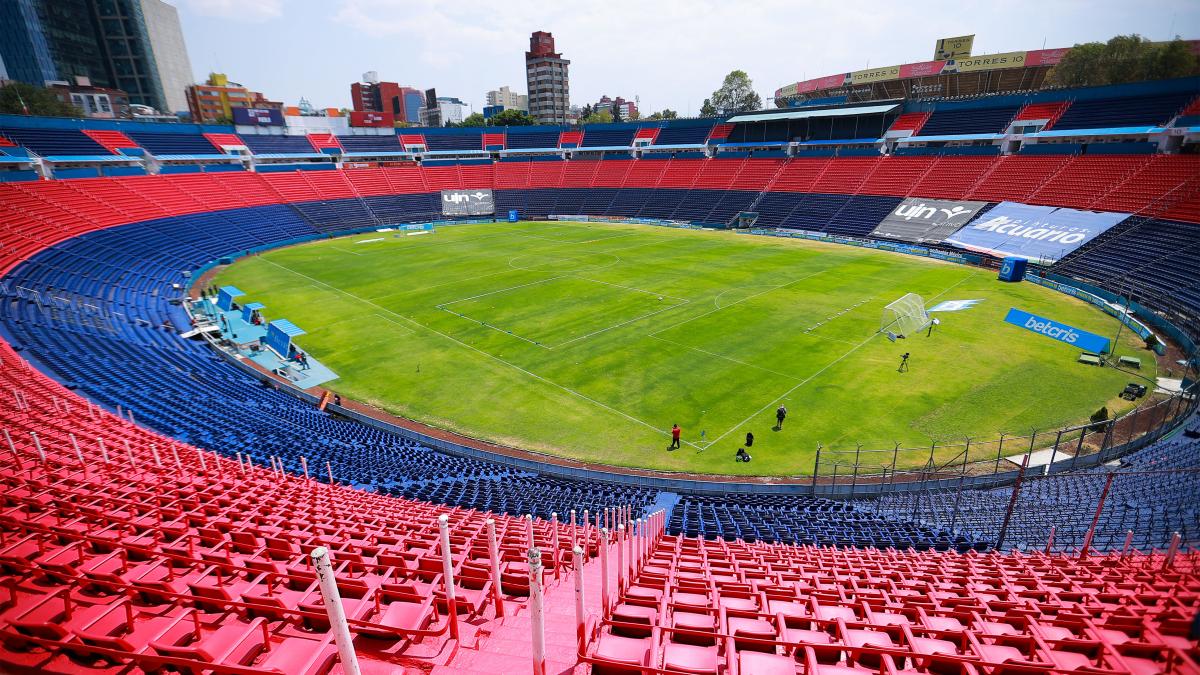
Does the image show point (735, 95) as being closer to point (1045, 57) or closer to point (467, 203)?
point (1045, 57)

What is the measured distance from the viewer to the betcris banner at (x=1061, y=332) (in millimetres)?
28917

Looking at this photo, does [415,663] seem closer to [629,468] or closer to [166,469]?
[166,469]

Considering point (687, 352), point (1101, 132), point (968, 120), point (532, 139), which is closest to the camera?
Answer: point (687, 352)

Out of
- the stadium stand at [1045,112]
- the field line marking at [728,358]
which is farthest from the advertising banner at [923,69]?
the field line marking at [728,358]

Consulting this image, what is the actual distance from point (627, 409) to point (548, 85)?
6437 inches

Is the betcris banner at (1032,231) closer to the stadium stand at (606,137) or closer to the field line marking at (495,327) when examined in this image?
the field line marking at (495,327)

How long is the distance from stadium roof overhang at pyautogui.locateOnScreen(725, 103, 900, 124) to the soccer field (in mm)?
32904

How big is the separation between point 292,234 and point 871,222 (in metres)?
69.2

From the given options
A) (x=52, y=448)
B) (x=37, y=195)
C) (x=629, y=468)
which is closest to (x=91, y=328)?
(x=52, y=448)

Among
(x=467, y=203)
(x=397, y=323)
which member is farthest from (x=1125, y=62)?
(x=397, y=323)

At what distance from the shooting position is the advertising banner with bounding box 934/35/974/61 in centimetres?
10456

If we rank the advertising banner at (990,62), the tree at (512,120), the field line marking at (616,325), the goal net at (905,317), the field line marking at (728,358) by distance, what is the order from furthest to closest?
the tree at (512,120)
the advertising banner at (990,62)
the field line marking at (616,325)
the goal net at (905,317)
the field line marking at (728,358)

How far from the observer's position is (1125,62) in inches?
2926

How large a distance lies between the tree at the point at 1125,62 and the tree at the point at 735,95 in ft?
237
